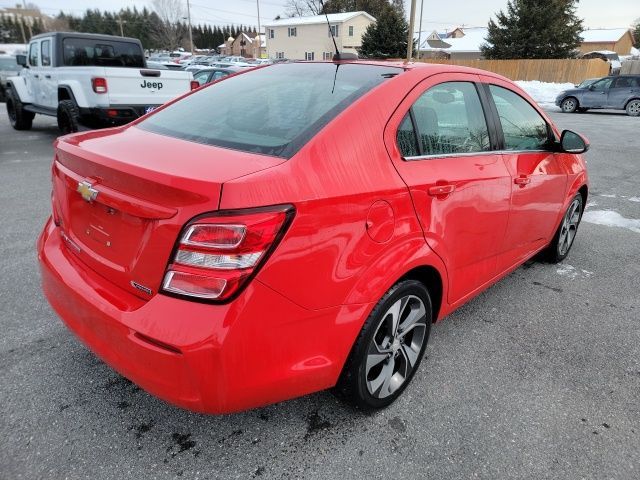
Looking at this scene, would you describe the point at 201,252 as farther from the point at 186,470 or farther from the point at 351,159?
the point at 186,470

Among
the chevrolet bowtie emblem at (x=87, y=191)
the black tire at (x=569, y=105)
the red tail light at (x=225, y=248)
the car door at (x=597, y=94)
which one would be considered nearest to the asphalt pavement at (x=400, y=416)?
the red tail light at (x=225, y=248)

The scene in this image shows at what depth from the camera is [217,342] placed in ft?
5.23

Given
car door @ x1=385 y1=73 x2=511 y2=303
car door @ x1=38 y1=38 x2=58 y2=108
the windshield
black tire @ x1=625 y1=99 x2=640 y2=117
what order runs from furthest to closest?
black tire @ x1=625 y1=99 x2=640 y2=117 < the windshield < car door @ x1=38 y1=38 x2=58 y2=108 < car door @ x1=385 y1=73 x2=511 y2=303

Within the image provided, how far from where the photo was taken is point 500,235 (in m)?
2.90

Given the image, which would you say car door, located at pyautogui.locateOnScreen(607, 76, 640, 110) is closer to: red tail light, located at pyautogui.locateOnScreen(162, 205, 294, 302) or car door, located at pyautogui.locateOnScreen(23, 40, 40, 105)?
car door, located at pyautogui.locateOnScreen(23, 40, 40, 105)

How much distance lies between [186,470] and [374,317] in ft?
3.28

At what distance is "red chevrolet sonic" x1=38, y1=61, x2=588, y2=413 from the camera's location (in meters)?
1.63

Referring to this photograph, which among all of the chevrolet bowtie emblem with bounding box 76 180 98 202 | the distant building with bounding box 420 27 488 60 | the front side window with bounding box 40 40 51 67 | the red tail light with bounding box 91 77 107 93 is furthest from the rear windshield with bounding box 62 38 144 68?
the distant building with bounding box 420 27 488 60

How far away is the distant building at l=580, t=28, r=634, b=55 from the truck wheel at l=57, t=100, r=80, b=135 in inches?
2935

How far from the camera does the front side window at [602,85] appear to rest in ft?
61.5

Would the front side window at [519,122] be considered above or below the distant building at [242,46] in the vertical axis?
below

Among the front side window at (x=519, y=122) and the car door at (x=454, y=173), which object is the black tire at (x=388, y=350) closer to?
the car door at (x=454, y=173)

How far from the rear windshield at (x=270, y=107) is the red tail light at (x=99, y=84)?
5844 millimetres

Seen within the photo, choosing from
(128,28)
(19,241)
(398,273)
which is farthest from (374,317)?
(128,28)
